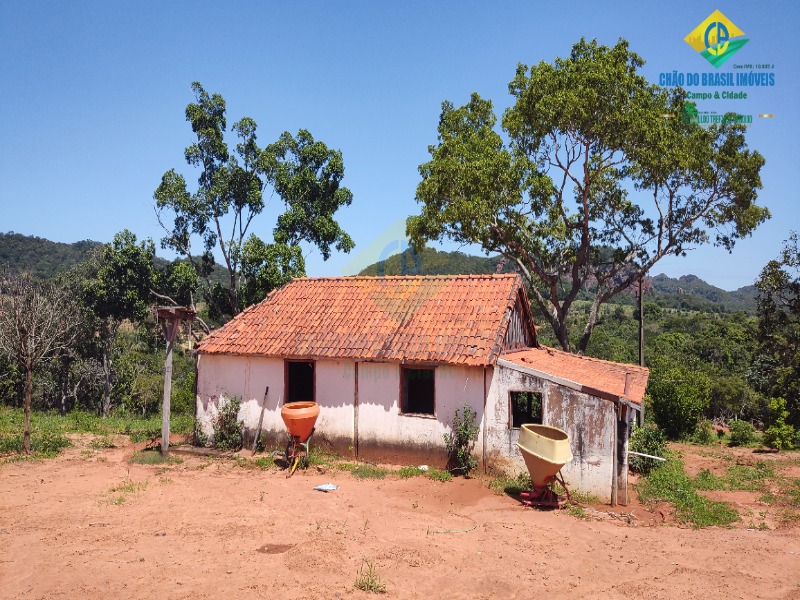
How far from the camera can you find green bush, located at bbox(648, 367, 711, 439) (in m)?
20.2

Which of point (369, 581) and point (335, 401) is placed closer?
point (369, 581)

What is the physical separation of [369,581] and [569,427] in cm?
575

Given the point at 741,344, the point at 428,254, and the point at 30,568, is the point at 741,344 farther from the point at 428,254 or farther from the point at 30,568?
the point at 30,568

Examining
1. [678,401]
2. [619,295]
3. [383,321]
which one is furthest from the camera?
[619,295]

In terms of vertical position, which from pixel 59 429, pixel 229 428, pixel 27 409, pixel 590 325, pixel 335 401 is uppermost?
pixel 590 325

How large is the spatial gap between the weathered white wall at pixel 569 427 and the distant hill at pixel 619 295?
1062 cm

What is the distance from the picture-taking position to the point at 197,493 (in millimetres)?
11281

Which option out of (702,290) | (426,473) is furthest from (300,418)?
(702,290)

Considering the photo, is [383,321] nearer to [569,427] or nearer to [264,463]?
[264,463]

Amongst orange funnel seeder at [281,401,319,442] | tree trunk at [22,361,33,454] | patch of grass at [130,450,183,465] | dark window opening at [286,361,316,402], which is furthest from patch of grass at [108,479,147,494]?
dark window opening at [286,361,316,402]

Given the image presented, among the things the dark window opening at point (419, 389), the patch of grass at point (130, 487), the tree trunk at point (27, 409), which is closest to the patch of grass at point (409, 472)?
the dark window opening at point (419, 389)

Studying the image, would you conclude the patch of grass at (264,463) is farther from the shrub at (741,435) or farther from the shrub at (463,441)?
the shrub at (741,435)

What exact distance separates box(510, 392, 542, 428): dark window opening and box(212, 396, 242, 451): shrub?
23.8 ft

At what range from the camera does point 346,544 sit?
873 centimetres
